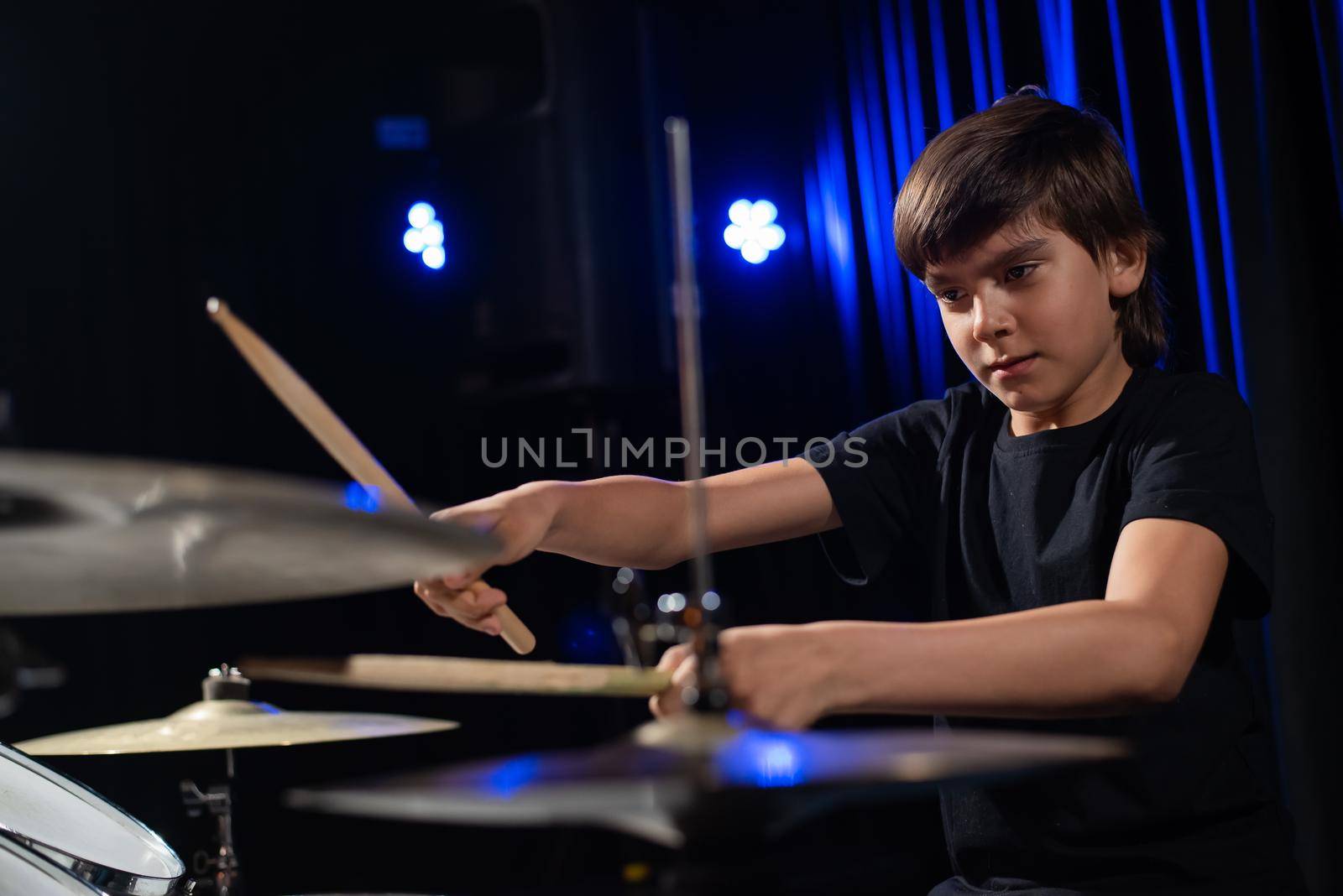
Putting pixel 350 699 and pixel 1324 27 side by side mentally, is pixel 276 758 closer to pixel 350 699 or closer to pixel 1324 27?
pixel 350 699

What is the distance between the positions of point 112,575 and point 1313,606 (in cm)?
124

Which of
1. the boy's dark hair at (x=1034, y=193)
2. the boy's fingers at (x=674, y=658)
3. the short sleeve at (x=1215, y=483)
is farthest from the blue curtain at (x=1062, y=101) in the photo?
the boy's fingers at (x=674, y=658)

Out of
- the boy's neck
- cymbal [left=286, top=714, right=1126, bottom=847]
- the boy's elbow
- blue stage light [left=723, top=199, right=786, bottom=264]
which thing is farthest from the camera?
blue stage light [left=723, top=199, right=786, bottom=264]

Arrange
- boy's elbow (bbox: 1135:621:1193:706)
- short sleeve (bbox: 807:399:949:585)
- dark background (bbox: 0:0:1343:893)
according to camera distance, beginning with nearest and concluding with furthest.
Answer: boy's elbow (bbox: 1135:621:1193:706) → short sleeve (bbox: 807:399:949:585) → dark background (bbox: 0:0:1343:893)

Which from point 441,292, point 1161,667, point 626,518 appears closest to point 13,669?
point 626,518

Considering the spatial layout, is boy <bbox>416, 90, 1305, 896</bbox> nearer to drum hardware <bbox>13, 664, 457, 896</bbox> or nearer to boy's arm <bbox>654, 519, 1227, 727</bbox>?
boy's arm <bbox>654, 519, 1227, 727</bbox>

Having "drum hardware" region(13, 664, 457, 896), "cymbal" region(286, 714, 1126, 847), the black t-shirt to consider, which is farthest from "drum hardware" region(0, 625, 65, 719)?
the black t-shirt

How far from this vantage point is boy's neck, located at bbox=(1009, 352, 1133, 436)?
3.56 feet

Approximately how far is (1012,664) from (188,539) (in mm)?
464

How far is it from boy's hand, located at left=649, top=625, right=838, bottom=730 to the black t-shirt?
0.32 metres

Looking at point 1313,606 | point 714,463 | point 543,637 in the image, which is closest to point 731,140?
point 714,463

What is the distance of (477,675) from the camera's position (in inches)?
22.8

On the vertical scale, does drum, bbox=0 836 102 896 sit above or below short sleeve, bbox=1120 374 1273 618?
below

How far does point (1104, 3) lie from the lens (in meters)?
1.65
